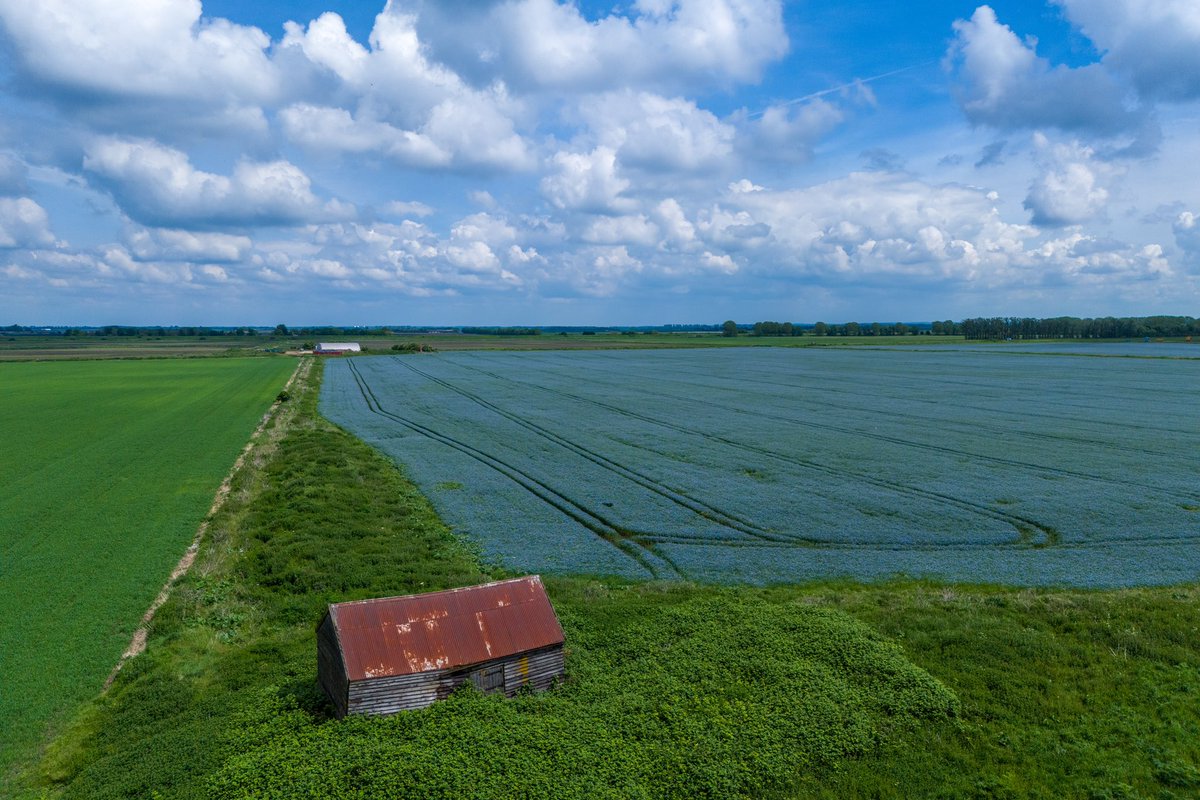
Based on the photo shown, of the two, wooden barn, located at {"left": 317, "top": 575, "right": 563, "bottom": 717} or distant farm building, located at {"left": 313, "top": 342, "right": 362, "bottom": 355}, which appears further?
distant farm building, located at {"left": 313, "top": 342, "right": 362, "bottom": 355}

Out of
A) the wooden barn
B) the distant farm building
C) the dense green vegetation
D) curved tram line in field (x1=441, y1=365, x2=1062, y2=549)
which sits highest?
the distant farm building

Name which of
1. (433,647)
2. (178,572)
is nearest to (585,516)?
(178,572)

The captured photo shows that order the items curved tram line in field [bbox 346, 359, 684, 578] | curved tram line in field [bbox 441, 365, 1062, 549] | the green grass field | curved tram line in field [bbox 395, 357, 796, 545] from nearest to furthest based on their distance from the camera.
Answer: the green grass field, curved tram line in field [bbox 346, 359, 684, 578], curved tram line in field [bbox 441, 365, 1062, 549], curved tram line in field [bbox 395, 357, 796, 545]

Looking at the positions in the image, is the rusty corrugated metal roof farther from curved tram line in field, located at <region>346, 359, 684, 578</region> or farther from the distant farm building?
the distant farm building

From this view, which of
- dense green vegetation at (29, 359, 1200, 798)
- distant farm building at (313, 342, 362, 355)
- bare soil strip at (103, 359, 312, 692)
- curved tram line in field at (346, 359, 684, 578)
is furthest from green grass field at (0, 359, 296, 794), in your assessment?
distant farm building at (313, 342, 362, 355)

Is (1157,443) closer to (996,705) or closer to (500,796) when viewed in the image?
(996,705)

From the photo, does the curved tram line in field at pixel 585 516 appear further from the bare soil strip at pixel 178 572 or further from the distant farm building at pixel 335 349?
the distant farm building at pixel 335 349
